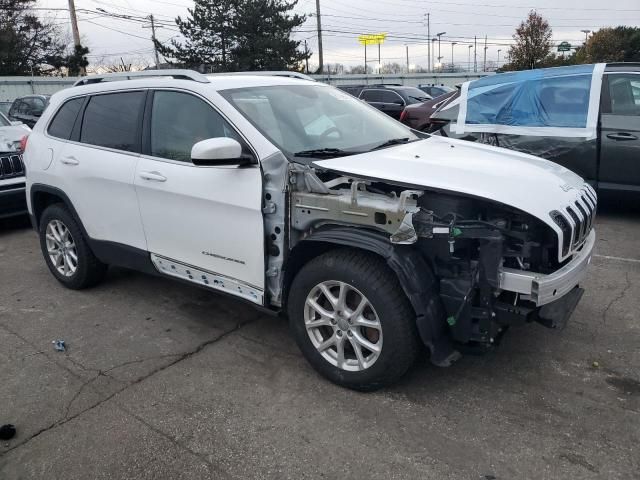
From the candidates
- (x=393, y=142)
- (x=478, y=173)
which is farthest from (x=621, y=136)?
(x=478, y=173)

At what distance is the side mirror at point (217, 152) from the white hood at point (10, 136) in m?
5.34

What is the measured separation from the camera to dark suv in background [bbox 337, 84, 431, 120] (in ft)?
53.0

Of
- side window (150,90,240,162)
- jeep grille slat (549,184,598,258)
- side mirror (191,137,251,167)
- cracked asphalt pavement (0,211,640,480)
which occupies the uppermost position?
side window (150,90,240,162)

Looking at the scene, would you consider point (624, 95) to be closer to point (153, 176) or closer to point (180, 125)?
point (180, 125)

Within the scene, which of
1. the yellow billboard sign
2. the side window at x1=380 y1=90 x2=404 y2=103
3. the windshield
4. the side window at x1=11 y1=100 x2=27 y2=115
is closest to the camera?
the windshield

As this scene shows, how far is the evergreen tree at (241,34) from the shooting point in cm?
3697

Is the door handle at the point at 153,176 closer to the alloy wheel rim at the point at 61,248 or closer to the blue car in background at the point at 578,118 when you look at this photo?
the alloy wheel rim at the point at 61,248

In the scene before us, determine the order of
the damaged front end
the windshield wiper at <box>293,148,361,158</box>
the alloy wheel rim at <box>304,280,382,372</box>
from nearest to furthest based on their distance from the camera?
the damaged front end, the alloy wheel rim at <box>304,280,382,372</box>, the windshield wiper at <box>293,148,361,158</box>

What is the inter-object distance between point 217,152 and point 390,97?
1422cm

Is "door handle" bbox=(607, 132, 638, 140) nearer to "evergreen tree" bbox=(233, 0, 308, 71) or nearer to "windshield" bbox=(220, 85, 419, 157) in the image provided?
"windshield" bbox=(220, 85, 419, 157)

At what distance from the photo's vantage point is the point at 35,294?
5.02 meters

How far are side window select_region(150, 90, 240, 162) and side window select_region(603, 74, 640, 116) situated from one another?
16.7 ft

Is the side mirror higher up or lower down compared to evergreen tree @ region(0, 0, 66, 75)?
lower down

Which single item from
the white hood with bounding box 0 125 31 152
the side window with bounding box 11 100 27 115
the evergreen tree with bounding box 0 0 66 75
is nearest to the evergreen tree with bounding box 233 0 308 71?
the evergreen tree with bounding box 0 0 66 75
